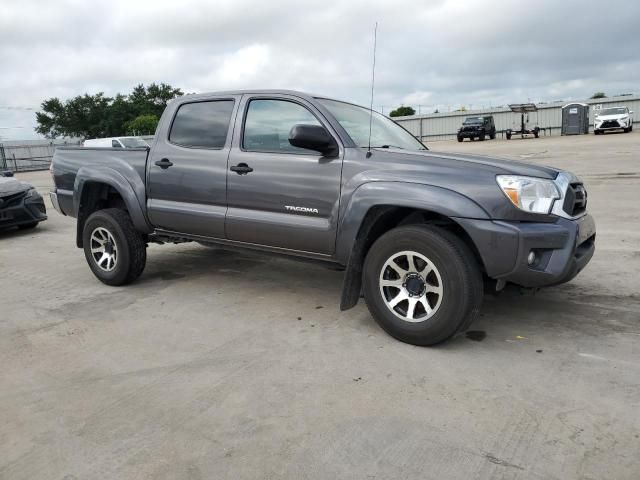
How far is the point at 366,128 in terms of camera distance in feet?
14.1

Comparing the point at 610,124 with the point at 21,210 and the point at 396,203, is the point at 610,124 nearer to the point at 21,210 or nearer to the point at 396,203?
the point at 21,210

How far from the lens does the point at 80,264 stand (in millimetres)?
6402

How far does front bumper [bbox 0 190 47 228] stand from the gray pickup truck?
159 inches

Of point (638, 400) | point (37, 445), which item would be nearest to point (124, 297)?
point (37, 445)

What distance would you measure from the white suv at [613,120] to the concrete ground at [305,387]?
2927 cm

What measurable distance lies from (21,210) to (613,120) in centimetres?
3100

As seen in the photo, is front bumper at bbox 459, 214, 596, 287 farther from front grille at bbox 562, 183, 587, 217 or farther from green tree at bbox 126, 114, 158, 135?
green tree at bbox 126, 114, 158, 135

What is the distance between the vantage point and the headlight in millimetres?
3254

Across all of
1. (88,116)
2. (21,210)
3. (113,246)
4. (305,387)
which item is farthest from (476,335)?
(88,116)

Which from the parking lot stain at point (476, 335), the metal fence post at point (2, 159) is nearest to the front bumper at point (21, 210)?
the parking lot stain at point (476, 335)

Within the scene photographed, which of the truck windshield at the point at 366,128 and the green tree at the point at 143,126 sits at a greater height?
the green tree at the point at 143,126

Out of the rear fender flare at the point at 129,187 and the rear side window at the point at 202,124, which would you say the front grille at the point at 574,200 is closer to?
the rear side window at the point at 202,124

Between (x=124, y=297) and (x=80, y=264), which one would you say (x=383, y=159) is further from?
(x=80, y=264)

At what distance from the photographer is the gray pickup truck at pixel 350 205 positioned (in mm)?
3283
